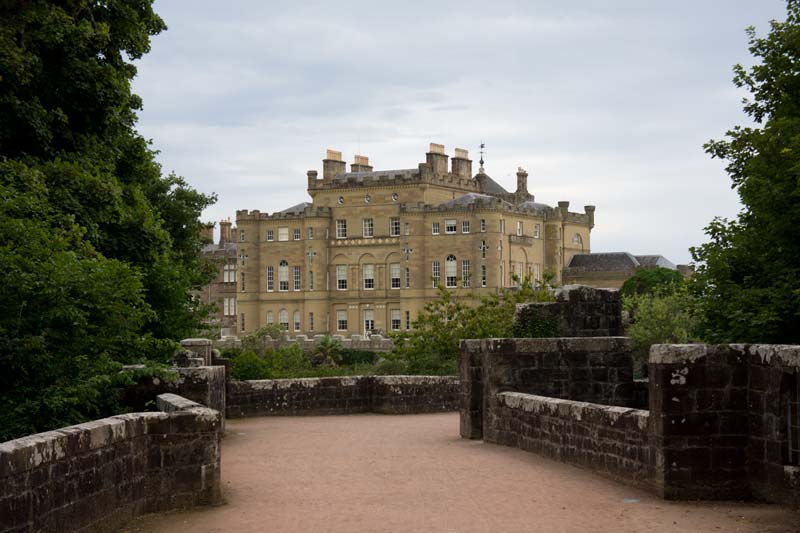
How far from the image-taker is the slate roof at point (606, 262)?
115062 millimetres

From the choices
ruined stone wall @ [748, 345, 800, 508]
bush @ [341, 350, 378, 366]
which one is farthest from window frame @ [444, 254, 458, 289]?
ruined stone wall @ [748, 345, 800, 508]

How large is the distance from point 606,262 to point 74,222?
10121cm

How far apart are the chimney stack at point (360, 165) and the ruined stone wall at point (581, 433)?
109 meters

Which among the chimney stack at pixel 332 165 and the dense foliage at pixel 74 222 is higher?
the chimney stack at pixel 332 165

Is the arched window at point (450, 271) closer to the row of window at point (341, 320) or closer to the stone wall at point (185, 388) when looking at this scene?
the row of window at point (341, 320)

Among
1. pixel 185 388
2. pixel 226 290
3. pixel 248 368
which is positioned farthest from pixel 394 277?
pixel 185 388

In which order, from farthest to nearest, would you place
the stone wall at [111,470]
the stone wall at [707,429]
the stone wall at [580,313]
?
the stone wall at [580,313], the stone wall at [707,429], the stone wall at [111,470]

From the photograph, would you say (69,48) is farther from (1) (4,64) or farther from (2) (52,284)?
(2) (52,284)

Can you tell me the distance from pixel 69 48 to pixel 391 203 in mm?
98011

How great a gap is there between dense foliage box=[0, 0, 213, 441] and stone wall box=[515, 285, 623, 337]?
19.5 ft

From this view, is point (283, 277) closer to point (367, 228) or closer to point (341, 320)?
point (341, 320)

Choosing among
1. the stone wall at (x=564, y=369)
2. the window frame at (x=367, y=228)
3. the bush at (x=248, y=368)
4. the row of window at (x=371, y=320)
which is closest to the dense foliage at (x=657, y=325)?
the bush at (x=248, y=368)

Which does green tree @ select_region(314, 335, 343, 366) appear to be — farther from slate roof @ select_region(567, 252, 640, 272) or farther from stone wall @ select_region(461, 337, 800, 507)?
stone wall @ select_region(461, 337, 800, 507)

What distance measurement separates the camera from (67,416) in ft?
39.8
